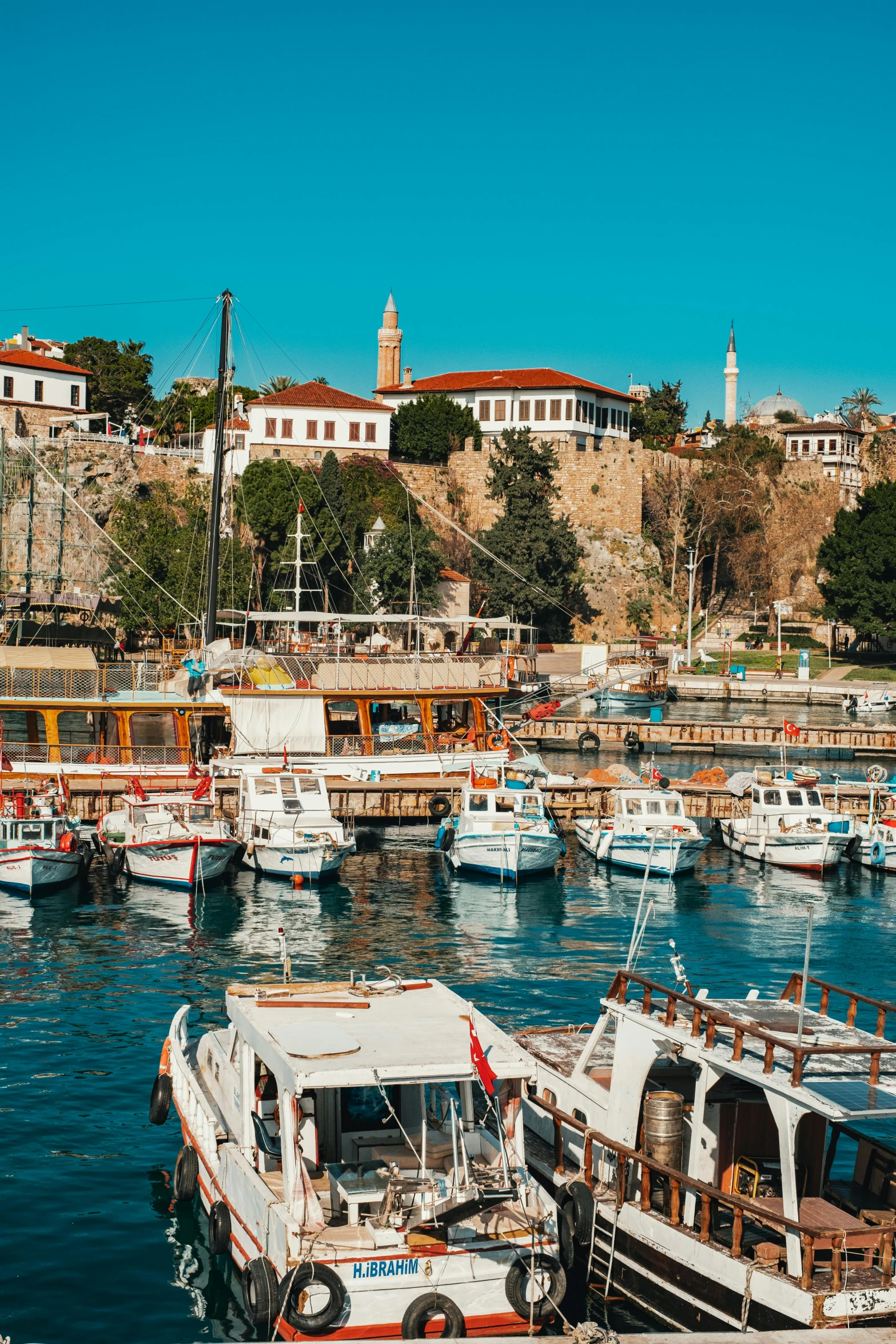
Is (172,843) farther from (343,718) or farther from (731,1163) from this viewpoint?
(731,1163)

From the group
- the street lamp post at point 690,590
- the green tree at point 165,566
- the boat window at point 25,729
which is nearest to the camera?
the boat window at point 25,729

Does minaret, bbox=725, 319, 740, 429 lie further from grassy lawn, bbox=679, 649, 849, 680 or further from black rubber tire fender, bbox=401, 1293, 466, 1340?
black rubber tire fender, bbox=401, 1293, 466, 1340

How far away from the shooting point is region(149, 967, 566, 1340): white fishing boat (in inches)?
458

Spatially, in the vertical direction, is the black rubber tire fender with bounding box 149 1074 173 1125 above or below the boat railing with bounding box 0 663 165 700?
below

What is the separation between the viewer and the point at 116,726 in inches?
1654

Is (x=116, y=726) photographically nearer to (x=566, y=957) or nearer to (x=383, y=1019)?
(x=566, y=957)

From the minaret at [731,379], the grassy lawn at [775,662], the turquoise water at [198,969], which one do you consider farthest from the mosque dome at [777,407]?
the turquoise water at [198,969]

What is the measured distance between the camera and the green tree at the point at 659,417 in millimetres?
119062

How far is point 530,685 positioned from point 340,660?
30.8m

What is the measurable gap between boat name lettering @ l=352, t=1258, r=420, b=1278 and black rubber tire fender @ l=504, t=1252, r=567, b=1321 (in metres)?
0.92

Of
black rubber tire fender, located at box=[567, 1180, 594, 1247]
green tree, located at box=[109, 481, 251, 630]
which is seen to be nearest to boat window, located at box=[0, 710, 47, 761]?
green tree, located at box=[109, 481, 251, 630]

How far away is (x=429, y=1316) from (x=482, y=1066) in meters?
2.05

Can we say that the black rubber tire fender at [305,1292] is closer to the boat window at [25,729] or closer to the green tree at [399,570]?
the boat window at [25,729]

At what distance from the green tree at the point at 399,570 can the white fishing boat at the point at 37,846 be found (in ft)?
151
